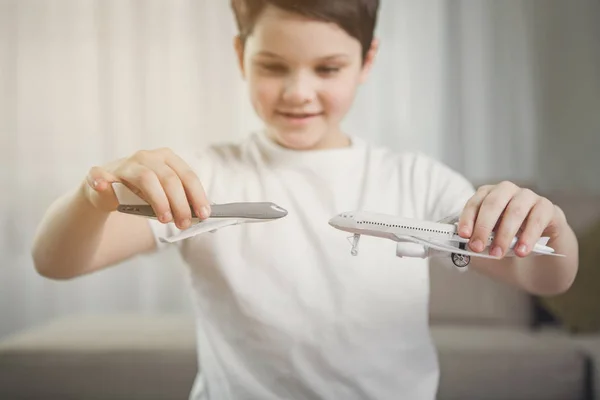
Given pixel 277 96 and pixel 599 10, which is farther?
pixel 599 10

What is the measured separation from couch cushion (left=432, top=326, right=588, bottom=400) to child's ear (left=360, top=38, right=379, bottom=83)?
9.3 inches

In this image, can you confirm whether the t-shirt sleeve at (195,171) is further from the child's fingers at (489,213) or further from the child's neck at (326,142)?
the child's fingers at (489,213)

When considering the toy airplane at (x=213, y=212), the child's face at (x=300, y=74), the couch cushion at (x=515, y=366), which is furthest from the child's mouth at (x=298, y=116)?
the couch cushion at (x=515, y=366)

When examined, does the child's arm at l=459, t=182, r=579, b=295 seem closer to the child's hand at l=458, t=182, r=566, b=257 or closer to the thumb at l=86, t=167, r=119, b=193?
the child's hand at l=458, t=182, r=566, b=257

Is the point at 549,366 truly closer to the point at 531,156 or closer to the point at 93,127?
the point at 531,156

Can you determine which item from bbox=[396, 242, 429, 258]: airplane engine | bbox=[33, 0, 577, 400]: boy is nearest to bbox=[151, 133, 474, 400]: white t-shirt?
bbox=[33, 0, 577, 400]: boy

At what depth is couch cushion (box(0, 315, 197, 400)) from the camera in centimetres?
50

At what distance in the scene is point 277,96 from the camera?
450mm

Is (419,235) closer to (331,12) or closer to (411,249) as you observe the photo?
(411,249)

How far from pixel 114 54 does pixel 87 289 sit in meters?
0.19

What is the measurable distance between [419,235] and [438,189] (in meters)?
0.14

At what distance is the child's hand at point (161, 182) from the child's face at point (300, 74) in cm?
12

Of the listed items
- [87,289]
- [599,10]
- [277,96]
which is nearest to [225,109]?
[277,96]

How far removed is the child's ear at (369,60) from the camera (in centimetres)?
48
